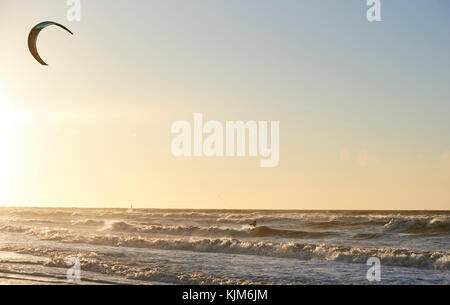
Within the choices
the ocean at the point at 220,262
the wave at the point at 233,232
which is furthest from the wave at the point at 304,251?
the wave at the point at 233,232

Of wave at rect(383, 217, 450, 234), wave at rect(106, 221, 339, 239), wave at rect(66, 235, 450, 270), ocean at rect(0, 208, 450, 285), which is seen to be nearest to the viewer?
ocean at rect(0, 208, 450, 285)

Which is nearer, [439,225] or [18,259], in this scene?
[18,259]

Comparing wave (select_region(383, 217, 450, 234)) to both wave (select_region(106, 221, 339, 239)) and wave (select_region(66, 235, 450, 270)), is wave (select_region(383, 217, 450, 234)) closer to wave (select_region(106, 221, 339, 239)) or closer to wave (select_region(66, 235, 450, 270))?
wave (select_region(106, 221, 339, 239))

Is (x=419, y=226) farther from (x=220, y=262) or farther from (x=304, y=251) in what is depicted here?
(x=220, y=262)

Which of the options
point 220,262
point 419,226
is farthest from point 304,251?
point 419,226

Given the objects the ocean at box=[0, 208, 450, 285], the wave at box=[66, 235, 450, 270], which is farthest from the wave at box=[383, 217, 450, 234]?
the wave at box=[66, 235, 450, 270]

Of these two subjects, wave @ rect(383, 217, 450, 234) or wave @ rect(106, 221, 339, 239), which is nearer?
wave @ rect(383, 217, 450, 234)

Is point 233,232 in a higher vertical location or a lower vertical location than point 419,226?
lower
